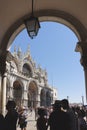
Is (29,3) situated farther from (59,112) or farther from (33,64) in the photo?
(33,64)

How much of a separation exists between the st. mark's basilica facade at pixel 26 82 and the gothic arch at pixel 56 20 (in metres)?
42.6

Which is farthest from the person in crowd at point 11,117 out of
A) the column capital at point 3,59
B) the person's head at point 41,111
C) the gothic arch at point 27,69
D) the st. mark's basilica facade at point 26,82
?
the gothic arch at point 27,69

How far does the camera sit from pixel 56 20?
29.9 ft

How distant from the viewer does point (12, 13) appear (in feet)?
27.8

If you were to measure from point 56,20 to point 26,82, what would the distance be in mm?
52586

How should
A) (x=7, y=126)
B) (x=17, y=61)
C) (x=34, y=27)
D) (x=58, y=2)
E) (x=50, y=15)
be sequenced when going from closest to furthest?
(x=7, y=126)
(x=34, y=27)
(x=58, y=2)
(x=50, y=15)
(x=17, y=61)

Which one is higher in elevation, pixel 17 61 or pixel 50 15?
pixel 17 61

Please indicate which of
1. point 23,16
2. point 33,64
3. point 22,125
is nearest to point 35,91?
point 33,64

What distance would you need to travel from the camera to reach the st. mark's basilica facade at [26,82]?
5519 cm

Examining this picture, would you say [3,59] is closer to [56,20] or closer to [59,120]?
[56,20]

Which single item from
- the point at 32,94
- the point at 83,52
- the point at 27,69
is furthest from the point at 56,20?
the point at 27,69

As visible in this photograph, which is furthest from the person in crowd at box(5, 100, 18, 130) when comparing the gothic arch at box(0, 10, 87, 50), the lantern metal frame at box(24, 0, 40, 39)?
the gothic arch at box(0, 10, 87, 50)

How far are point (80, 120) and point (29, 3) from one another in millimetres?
3555

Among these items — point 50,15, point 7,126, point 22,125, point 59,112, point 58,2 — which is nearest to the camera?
point 7,126
